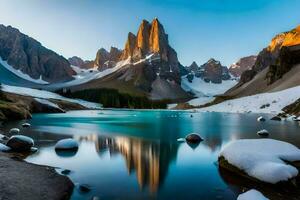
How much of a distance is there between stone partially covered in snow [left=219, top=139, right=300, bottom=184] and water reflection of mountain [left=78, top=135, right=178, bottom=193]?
18.5 ft

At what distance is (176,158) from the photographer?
30.1 metres

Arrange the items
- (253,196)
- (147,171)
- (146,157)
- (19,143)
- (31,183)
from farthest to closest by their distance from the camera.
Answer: (19,143)
(146,157)
(147,171)
(31,183)
(253,196)

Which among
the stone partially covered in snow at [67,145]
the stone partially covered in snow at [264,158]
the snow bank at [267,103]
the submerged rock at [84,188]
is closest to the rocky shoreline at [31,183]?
the submerged rock at [84,188]

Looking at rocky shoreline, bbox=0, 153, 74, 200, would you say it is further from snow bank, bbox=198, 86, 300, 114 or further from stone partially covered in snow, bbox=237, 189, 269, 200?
snow bank, bbox=198, 86, 300, 114

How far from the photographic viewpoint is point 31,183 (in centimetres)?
1808

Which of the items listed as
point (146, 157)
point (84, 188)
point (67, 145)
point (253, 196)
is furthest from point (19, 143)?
point (253, 196)

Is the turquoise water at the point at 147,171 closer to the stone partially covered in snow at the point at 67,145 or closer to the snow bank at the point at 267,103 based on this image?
the stone partially covered in snow at the point at 67,145

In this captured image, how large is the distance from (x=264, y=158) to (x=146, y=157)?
1211 centimetres

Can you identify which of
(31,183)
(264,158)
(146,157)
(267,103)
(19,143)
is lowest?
(146,157)

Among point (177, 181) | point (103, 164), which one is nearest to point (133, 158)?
point (103, 164)

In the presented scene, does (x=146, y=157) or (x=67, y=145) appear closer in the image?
(x=146, y=157)

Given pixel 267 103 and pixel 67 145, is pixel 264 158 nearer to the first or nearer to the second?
pixel 67 145

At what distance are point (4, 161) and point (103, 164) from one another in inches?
314

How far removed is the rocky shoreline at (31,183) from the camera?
52.6 feet
